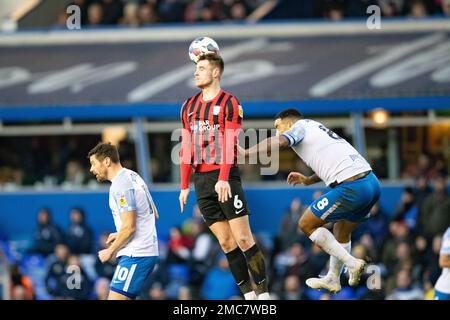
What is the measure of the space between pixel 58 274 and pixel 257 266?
854cm

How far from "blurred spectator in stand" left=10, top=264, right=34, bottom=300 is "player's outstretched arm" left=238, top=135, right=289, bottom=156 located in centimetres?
904

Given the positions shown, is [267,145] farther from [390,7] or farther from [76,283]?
[390,7]

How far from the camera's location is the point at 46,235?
22.0 metres

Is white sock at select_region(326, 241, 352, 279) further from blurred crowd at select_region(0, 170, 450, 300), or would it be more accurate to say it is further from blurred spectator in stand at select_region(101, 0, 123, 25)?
blurred spectator in stand at select_region(101, 0, 123, 25)

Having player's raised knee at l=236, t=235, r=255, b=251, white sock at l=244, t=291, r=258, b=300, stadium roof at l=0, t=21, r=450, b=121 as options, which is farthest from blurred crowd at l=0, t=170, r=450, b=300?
player's raised knee at l=236, t=235, r=255, b=251

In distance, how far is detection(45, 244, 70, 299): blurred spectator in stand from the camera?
20.4 metres

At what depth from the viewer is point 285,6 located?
24297 mm

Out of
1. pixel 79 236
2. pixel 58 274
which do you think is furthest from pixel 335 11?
pixel 58 274

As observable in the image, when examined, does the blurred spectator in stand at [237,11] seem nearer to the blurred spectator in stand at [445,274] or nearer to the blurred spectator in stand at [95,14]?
the blurred spectator in stand at [95,14]

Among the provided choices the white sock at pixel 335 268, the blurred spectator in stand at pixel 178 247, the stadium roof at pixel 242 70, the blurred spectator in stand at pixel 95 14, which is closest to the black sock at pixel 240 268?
the white sock at pixel 335 268

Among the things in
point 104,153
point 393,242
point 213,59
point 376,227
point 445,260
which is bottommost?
point 393,242

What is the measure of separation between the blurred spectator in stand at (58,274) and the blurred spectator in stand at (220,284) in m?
2.42

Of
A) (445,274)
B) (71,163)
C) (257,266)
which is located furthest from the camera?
(71,163)

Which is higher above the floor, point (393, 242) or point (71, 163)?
point (71, 163)
